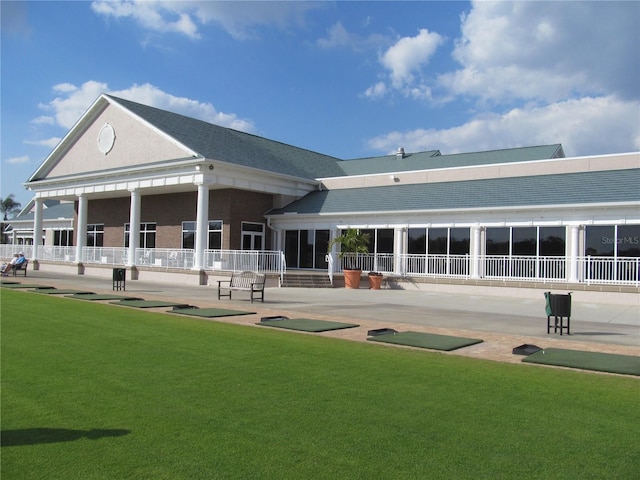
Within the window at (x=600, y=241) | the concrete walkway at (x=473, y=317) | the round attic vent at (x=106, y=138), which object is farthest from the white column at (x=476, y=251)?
the round attic vent at (x=106, y=138)

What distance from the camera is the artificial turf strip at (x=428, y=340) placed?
9.32 meters

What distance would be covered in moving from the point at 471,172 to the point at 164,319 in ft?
62.4

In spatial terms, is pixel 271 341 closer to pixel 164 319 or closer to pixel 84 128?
pixel 164 319

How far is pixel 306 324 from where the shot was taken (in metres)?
11.7

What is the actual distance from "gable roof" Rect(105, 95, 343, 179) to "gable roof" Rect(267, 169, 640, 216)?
2887 millimetres

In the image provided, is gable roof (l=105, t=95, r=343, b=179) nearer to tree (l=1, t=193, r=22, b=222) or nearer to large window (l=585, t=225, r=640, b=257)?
large window (l=585, t=225, r=640, b=257)

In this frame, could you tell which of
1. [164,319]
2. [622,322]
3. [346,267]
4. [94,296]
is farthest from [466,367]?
[346,267]

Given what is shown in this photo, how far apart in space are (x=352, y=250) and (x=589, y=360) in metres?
17.8

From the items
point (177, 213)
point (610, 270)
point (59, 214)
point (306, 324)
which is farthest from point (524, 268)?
point (59, 214)

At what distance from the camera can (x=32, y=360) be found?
291 inches

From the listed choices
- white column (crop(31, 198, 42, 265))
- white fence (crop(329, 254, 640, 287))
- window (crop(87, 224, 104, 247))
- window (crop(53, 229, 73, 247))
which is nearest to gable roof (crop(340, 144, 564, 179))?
white fence (crop(329, 254, 640, 287))

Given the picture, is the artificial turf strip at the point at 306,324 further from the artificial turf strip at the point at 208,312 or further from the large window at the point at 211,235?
the large window at the point at 211,235

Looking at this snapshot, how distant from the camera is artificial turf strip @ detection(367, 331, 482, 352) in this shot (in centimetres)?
932

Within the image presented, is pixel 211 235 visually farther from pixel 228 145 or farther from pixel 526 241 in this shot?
pixel 526 241
